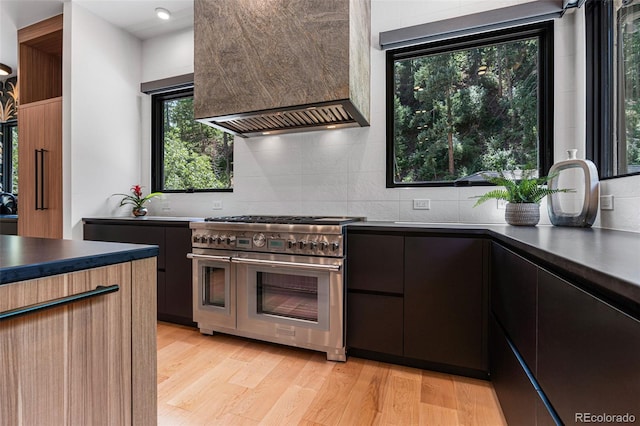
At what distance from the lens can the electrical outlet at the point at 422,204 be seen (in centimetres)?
235

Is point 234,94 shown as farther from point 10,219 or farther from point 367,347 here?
point 10,219

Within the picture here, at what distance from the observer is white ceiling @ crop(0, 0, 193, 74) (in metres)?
2.76

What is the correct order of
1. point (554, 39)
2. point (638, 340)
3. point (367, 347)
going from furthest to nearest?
point (554, 39) < point (367, 347) < point (638, 340)

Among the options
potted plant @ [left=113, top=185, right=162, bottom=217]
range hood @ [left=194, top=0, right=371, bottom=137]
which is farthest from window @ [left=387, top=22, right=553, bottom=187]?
potted plant @ [left=113, top=185, right=162, bottom=217]

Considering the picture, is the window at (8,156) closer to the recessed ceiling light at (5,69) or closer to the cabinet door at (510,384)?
the recessed ceiling light at (5,69)

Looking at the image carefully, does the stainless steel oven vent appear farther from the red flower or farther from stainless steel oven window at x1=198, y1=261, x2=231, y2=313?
the red flower

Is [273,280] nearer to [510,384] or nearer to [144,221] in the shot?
[144,221]

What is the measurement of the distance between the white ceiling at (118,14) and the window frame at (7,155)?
1467 millimetres

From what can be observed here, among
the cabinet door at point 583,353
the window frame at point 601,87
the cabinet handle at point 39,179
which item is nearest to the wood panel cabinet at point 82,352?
the cabinet door at point 583,353

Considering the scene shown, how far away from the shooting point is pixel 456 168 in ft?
7.75

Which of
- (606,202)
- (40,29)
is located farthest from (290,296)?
(40,29)

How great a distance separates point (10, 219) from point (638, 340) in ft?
14.8

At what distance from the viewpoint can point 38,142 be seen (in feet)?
9.60

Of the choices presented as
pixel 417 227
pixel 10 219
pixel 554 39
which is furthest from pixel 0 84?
pixel 554 39
